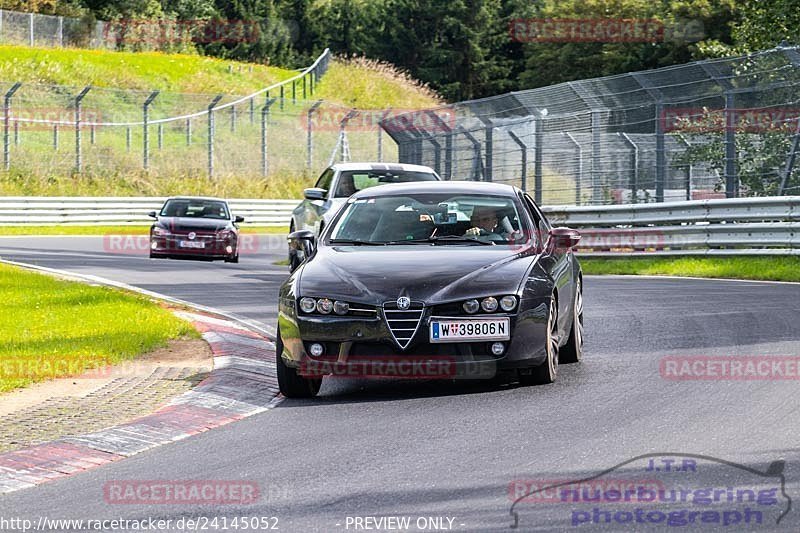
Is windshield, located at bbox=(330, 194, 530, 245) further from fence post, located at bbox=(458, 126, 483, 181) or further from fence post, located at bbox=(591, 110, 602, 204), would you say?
fence post, located at bbox=(458, 126, 483, 181)

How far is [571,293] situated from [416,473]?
4366 mm

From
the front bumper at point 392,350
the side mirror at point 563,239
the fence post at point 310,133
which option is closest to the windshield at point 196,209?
the side mirror at point 563,239

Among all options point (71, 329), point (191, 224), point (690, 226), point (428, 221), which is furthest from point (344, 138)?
point (428, 221)

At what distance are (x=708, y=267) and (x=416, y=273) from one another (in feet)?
41.2

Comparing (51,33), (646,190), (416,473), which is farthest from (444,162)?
(51,33)

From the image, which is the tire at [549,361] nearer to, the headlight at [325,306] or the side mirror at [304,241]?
the headlight at [325,306]

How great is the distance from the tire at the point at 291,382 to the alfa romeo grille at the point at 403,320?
2.75 feet

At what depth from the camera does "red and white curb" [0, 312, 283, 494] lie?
24.4 ft

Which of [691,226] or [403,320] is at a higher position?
[403,320]

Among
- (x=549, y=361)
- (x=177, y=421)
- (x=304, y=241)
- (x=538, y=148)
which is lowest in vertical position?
(x=177, y=421)

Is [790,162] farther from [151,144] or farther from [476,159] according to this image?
[151,144]

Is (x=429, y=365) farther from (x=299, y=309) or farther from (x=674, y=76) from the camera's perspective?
(x=674, y=76)

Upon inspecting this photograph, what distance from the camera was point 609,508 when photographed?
6020 millimetres

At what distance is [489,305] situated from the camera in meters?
9.27
